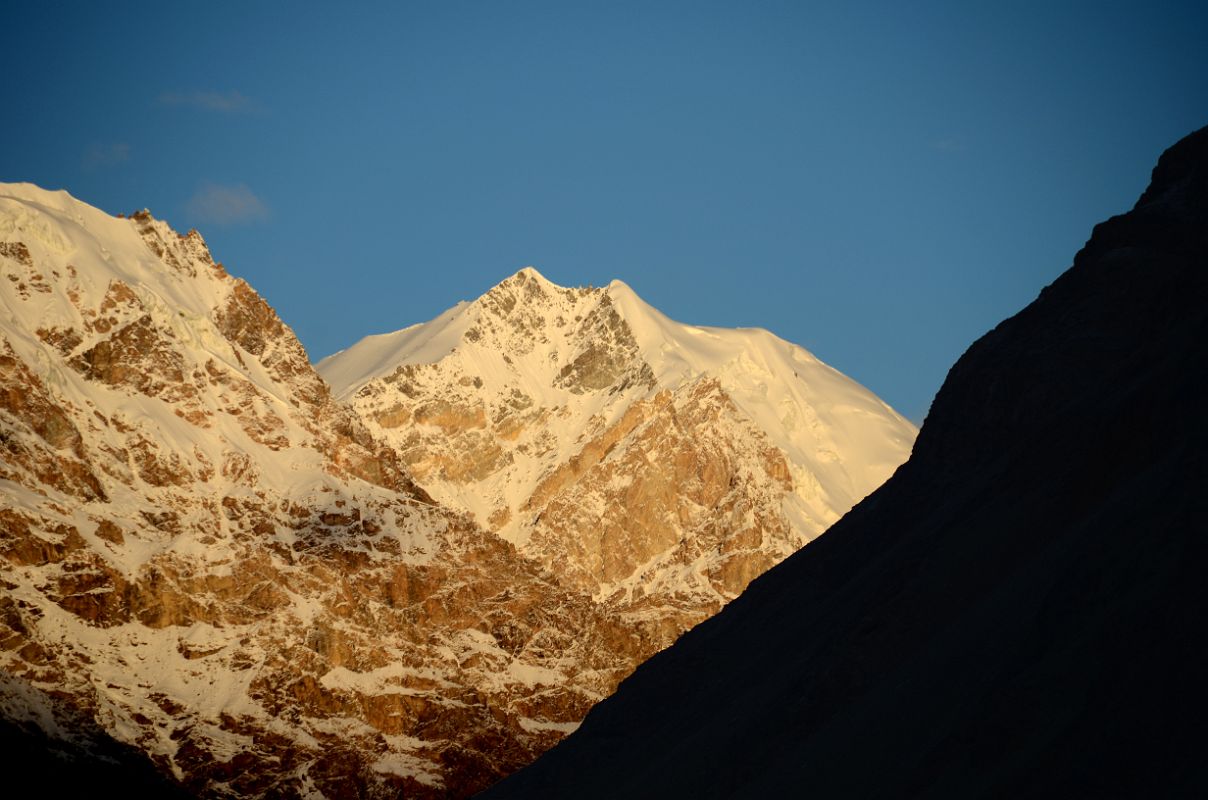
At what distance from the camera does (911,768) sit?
274ft

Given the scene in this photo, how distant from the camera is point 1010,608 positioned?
90562mm

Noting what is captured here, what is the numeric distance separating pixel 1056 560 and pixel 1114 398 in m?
13.7

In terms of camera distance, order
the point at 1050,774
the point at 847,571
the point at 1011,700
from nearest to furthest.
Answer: the point at 1050,774
the point at 1011,700
the point at 847,571

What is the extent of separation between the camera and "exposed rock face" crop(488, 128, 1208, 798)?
76438 mm

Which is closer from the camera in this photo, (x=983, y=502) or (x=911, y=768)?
(x=911, y=768)

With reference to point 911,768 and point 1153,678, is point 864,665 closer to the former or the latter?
point 911,768

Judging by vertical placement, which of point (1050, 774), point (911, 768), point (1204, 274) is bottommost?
point (1050, 774)

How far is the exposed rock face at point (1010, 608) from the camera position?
7644 centimetres

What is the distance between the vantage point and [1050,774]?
241ft

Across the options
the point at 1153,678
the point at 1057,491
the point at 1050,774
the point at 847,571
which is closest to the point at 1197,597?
the point at 1153,678

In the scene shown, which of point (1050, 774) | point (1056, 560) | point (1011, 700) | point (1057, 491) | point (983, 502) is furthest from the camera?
point (983, 502)

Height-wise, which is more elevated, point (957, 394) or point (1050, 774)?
point (957, 394)

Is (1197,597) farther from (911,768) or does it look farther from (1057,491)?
(1057,491)

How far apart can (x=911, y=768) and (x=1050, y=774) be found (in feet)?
34.8
